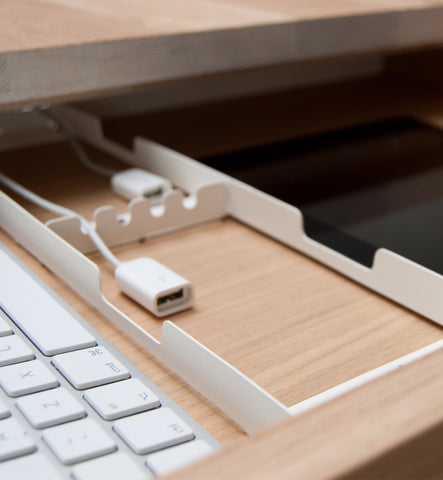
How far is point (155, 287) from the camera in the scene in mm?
461

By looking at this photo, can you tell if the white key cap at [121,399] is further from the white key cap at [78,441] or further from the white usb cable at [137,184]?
the white usb cable at [137,184]

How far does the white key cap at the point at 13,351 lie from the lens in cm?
36

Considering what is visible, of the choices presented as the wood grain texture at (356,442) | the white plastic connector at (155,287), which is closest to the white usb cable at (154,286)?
the white plastic connector at (155,287)

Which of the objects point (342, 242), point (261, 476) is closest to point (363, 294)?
point (342, 242)

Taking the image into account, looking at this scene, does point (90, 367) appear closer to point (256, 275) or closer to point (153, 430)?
point (153, 430)

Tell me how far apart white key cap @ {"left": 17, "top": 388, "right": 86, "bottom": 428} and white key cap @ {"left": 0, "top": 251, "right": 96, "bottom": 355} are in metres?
0.04

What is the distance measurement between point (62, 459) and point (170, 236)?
0.32 m

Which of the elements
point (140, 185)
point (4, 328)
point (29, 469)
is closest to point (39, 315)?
point (4, 328)

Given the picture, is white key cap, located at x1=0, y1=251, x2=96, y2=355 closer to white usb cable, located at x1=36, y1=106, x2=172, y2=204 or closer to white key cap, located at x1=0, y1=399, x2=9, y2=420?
white key cap, located at x1=0, y1=399, x2=9, y2=420

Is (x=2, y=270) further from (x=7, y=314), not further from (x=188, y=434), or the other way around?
(x=188, y=434)

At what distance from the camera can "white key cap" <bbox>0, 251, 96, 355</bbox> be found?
385 millimetres

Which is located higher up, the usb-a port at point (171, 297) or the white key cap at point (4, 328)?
the white key cap at point (4, 328)

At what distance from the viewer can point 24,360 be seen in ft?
1.20

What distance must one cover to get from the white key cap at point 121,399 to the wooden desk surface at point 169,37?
29cm
